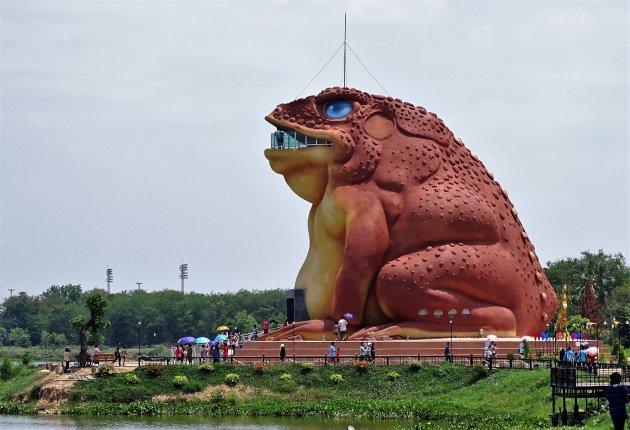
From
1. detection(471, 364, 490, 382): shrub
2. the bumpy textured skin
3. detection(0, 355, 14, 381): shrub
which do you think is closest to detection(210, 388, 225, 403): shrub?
the bumpy textured skin

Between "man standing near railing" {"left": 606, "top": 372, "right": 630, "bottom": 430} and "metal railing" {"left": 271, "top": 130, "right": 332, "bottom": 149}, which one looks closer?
"man standing near railing" {"left": 606, "top": 372, "right": 630, "bottom": 430}

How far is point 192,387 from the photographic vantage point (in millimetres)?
45812

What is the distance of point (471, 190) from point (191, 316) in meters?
73.6

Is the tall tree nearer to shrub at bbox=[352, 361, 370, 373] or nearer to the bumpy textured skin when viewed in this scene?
the bumpy textured skin

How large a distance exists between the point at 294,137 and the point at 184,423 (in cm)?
1608

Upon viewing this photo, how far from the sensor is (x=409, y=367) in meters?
46.8

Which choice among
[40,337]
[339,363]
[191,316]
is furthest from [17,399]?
[40,337]

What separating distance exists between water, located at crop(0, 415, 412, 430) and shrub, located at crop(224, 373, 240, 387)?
3.70 meters

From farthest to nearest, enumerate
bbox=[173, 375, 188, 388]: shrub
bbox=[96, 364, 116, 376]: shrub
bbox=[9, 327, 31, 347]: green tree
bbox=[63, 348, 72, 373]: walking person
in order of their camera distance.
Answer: bbox=[9, 327, 31, 347]: green tree, bbox=[63, 348, 72, 373]: walking person, bbox=[96, 364, 116, 376]: shrub, bbox=[173, 375, 188, 388]: shrub

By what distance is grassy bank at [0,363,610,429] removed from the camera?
41531 mm

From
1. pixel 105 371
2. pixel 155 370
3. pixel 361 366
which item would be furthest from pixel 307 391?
pixel 105 371

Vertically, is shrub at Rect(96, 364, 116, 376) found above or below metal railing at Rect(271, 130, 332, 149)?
below

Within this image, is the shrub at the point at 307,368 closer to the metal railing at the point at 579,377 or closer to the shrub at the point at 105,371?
the shrub at the point at 105,371

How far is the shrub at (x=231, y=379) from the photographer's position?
4628 cm
